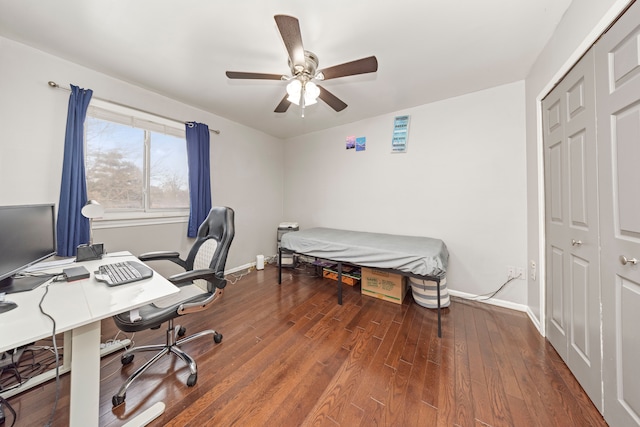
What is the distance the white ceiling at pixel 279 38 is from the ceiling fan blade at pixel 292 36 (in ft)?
0.94

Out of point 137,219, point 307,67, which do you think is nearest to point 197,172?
point 137,219

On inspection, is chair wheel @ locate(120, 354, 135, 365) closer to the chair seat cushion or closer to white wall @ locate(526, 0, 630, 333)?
the chair seat cushion

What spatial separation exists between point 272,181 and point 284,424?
351 centimetres

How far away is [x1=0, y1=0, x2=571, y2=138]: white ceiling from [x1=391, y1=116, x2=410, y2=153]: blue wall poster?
1.50 feet

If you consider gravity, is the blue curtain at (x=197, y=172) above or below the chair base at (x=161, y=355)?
above

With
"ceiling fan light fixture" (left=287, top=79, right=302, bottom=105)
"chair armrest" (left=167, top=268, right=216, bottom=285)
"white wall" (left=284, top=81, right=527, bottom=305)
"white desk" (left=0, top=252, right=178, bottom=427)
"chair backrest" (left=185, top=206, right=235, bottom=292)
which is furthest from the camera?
"white wall" (left=284, top=81, right=527, bottom=305)

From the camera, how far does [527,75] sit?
6.92ft

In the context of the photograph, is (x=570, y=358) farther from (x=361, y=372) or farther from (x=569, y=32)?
(x=569, y=32)

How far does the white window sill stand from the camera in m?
2.16

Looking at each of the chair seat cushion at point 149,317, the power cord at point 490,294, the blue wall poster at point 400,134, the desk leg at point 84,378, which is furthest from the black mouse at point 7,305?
the power cord at point 490,294

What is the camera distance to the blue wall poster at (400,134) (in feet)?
9.37

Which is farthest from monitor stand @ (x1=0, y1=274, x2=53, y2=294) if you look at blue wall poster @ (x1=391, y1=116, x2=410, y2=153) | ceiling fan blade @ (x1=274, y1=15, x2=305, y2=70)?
blue wall poster @ (x1=391, y1=116, x2=410, y2=153)

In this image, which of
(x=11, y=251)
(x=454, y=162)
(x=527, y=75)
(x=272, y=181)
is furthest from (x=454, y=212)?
(x=11, y=251)

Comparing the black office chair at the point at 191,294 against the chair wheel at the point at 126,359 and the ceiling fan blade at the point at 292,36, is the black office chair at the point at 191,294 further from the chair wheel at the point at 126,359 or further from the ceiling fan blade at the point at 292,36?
the ceiling fan blade at the point at 292,36
